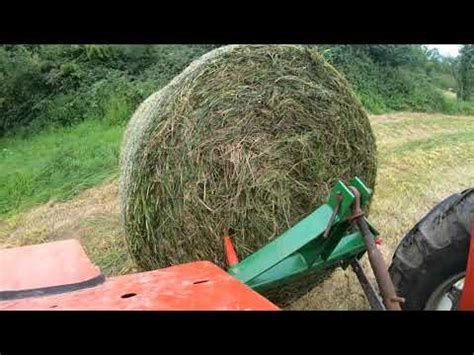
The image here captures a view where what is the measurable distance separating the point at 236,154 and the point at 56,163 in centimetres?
491

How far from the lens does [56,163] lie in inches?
304

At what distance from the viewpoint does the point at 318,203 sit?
11.2 ft

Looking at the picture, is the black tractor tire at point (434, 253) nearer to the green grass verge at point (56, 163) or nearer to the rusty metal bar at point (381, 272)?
the rusty metal bar at point (381, 272)

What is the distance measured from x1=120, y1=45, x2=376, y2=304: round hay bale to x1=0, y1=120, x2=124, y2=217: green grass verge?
3.50m

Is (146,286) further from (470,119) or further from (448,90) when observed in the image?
(448,90)

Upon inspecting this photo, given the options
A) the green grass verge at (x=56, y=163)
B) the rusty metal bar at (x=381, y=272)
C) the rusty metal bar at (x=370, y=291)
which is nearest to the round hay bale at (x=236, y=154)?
the rusty metal bar at (x=370, y=291)

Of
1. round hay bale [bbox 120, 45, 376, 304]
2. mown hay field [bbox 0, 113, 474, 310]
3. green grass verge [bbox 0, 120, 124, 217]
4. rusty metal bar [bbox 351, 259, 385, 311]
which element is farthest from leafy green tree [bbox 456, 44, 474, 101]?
rusty metal bar [bbox 351, 259, 385, 311]

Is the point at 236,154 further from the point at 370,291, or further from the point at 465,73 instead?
the point at 465,73

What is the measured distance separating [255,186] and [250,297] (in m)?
1.50

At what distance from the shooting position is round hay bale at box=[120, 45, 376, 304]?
325 centimetres
